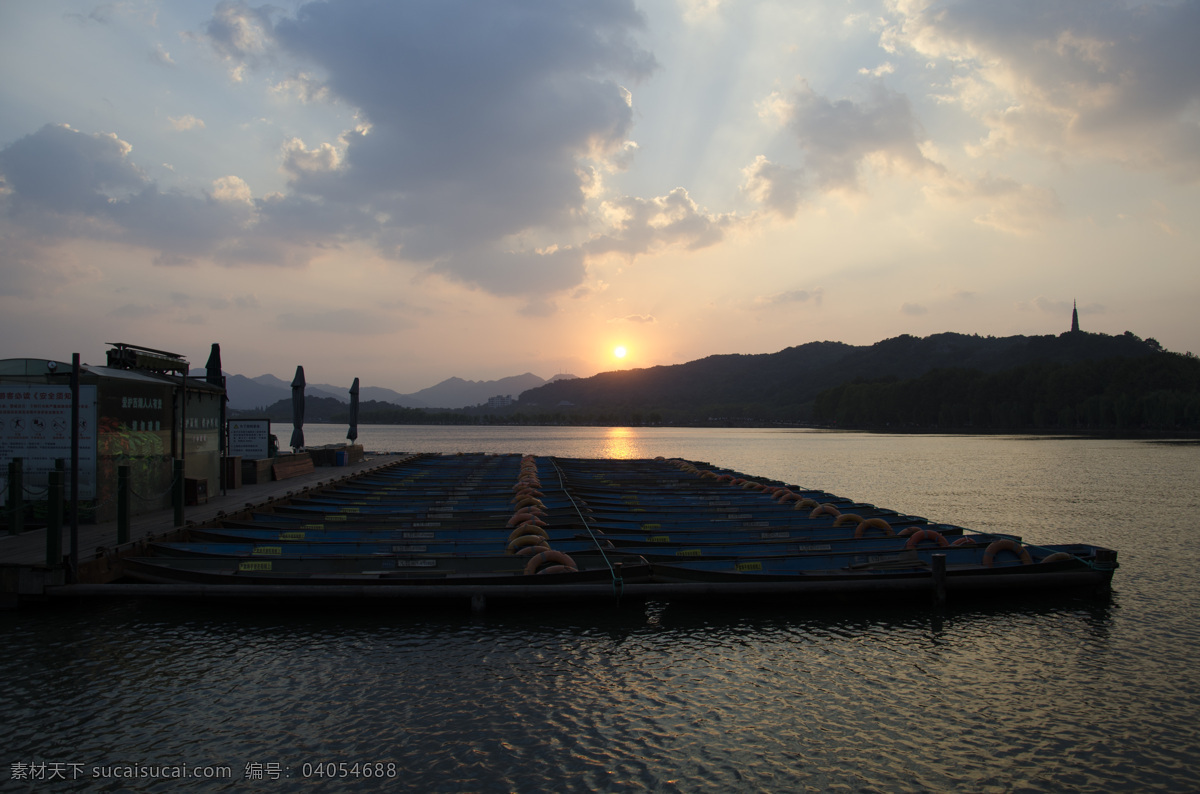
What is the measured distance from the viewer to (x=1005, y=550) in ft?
49.6

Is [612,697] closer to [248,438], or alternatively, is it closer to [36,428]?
[36,428]

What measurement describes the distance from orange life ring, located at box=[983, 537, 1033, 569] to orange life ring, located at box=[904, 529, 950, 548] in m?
0.92

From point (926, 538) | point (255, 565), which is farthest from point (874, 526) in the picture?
point (255, 565)

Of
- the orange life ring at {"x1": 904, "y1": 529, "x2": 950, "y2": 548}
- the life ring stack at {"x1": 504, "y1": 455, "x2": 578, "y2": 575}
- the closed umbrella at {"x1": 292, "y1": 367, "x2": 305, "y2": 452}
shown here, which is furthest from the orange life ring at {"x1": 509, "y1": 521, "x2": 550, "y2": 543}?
the closed umbrella at {"x1": 292, "y1": 367, "x2": 305, "y2": 452}

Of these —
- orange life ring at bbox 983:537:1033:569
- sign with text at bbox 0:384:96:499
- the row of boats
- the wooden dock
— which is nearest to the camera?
the wooden dock

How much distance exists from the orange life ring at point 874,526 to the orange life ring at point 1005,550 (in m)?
2.67

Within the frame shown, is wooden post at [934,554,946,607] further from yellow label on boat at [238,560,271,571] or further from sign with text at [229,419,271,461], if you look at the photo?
sign with text at [229,419,271,461]

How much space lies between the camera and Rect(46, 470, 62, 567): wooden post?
36.7 feet

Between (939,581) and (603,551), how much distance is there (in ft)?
21.3

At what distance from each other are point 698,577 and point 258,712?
757 cm

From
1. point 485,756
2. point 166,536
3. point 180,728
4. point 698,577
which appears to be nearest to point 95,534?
point 166,536

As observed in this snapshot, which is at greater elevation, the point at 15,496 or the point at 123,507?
the point at 15,496

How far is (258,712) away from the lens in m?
8.63

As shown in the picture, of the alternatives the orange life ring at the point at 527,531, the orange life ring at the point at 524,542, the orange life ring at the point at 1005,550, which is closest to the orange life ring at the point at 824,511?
the orange life ring at the point at 1005,550
